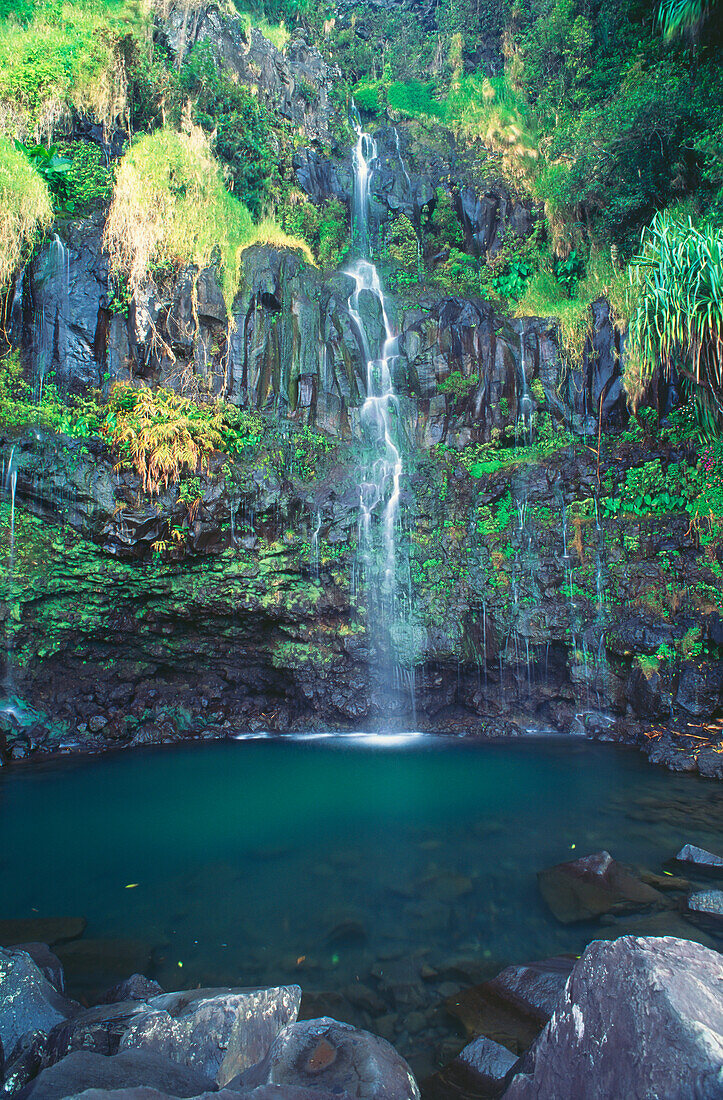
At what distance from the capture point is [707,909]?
439cm

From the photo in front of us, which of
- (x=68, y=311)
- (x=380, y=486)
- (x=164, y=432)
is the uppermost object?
(x=68, y=311)

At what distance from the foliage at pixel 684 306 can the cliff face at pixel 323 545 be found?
2.14 m

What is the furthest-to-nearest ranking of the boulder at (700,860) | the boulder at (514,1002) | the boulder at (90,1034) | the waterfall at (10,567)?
the waterfall at (10,567), the boulder at (700,860), the boulder at (514,1002), the boulder at (90,1034)

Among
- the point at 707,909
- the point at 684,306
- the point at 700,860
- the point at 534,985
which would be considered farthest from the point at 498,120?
the point at 534,985

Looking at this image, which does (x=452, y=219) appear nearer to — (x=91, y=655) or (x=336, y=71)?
(x=336, y=71)

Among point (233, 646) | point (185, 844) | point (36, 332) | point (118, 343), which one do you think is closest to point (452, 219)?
point (118, 343)

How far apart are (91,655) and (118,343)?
6.61 metres

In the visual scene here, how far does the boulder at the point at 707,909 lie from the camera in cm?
420

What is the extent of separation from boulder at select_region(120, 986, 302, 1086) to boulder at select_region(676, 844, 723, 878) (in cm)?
424

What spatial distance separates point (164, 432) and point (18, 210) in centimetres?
548

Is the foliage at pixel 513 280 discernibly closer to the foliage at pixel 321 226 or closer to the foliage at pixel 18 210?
the foliage at pixel 321 226

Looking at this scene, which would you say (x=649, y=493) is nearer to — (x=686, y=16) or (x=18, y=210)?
(x=686, y=16)

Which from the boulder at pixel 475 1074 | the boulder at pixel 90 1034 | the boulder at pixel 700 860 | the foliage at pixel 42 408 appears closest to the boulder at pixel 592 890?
the boulder at pixel 700 860

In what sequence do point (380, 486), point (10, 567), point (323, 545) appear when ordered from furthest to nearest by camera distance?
point (380, 486), point (323, 545), point (10, 567)
